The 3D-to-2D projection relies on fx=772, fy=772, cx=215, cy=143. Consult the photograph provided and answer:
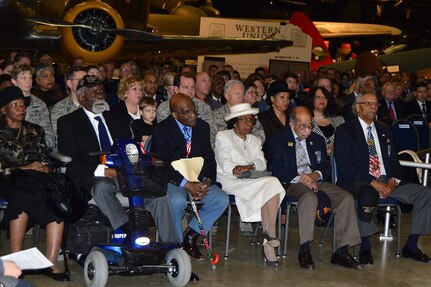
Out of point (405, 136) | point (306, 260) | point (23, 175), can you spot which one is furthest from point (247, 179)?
point (405, 136)

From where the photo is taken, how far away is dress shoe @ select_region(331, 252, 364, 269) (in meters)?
6.41

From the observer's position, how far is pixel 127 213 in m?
5.75

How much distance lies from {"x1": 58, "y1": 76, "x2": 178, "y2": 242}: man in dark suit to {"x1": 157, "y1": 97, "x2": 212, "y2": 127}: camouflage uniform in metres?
1.17

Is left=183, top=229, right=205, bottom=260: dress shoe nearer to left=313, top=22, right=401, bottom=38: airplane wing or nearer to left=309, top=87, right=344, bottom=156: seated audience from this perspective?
left=309, top=87, right=344, bottom=156: seated audience

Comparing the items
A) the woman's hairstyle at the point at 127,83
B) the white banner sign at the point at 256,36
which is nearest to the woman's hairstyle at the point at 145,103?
the woman's hairstyle at the point at 127,83

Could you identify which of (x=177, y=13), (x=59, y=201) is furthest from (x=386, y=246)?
(x=177, y=13)

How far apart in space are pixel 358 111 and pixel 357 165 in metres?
0.52

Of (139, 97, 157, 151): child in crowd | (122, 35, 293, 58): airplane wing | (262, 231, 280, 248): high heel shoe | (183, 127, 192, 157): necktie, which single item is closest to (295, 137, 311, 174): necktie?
(262, 231, 280, 248): high heel shoe

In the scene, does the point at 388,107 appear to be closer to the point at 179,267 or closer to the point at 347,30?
the point at 179,267

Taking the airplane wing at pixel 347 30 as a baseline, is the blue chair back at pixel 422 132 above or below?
below

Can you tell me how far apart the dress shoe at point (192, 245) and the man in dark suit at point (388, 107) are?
142 inches

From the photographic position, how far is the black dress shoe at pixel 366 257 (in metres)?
6.59

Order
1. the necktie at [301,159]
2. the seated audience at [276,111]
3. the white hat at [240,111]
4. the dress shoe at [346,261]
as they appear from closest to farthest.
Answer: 1. the dress shoe at [346,261]
2. the white hat at [240,111]
3. the necktie at [301,159]
4. the seated audience at [276,111]

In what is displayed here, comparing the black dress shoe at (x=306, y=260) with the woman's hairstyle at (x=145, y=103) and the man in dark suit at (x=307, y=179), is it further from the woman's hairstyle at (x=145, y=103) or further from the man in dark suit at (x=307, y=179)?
the woman's hairstyle at (x=145, y=103)
